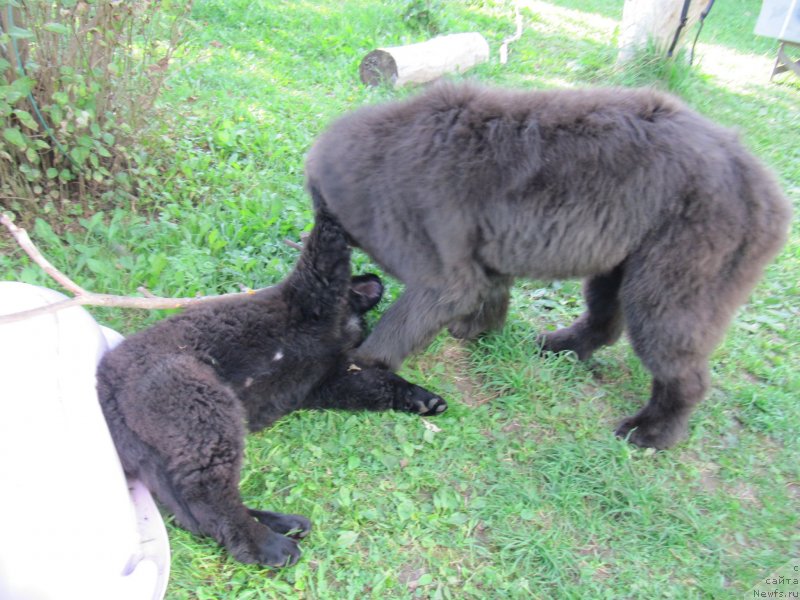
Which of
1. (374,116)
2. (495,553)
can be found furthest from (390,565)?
(374,116)

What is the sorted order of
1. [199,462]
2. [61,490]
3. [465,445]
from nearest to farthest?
[61,490] → [199,462] → [465,445]

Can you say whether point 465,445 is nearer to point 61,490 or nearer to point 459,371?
point 459,371

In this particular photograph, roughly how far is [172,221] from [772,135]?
586 centimetres

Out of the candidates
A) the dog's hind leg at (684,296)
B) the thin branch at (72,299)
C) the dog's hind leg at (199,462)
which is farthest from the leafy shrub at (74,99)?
the dog's hind leg at (684,296)

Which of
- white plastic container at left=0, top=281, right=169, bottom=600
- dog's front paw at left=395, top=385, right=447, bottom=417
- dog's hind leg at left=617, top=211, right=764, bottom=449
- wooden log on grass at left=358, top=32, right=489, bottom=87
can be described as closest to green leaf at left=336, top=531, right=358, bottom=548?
white plastic container at left=0, top=281, right=169, bottom=600

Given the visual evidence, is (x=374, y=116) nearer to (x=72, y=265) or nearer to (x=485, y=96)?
(x=485, y=96)

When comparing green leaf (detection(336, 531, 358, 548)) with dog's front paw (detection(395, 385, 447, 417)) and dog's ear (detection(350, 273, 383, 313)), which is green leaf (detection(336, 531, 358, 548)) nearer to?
dog's front paw (detection(395, 385, 447, 417))

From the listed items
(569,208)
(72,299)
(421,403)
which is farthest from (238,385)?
(569,208)

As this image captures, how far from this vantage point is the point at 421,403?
11.0ft

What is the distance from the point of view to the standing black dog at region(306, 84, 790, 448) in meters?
2.94

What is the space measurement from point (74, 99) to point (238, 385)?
206 centimetres

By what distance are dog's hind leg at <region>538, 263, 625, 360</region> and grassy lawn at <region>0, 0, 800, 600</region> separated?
129 mm

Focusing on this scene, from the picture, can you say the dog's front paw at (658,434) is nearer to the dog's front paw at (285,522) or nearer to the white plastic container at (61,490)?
the dog's front paw at (285,522)

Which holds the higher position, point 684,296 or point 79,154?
point 79,154
